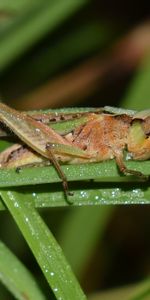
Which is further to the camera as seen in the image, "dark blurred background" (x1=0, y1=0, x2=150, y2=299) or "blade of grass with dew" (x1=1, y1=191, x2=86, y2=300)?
"dark blurred background" (x1=0, y1=0, x2=150, y2=299)

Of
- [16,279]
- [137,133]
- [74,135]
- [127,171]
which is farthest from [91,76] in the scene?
[16,279]

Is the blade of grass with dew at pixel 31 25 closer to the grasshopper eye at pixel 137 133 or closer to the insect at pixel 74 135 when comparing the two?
the insect at pixel 74 135

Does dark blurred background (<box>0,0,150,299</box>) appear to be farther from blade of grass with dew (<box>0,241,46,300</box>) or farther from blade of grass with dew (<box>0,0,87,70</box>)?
blade of grass with dew (<box>0,241,46,300</box>)

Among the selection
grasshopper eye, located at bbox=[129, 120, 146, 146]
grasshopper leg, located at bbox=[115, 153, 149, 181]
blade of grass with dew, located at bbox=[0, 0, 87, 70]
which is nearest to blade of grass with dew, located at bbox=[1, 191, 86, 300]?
grasshopper leg, located at bbox=[115, 153, 149, 181]

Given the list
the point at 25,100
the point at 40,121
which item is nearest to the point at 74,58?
the point at 25,100

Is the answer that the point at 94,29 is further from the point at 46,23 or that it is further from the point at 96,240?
the point at 96,240

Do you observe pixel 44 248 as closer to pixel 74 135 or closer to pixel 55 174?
pixel 55 174
